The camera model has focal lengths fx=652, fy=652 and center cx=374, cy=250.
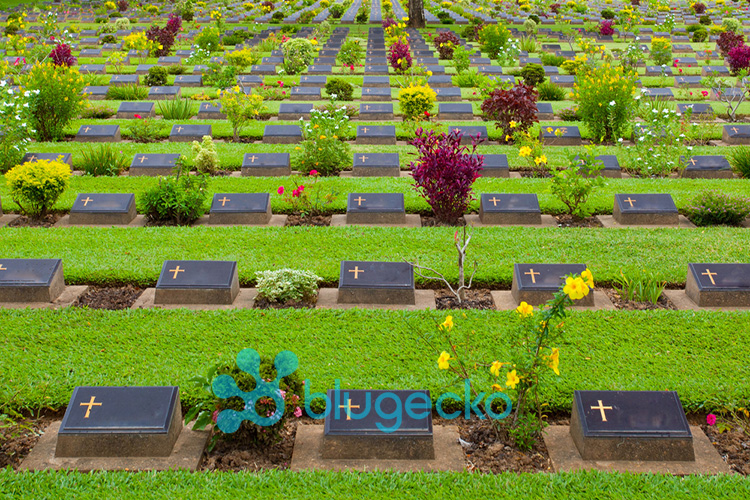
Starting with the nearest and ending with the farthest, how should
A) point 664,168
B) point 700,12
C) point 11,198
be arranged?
point 11,198, point 664,168, point 700,12

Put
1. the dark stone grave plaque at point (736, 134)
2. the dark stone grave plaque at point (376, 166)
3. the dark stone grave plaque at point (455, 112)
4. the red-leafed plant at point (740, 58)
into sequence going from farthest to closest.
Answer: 1. the red-leafed plant at point (740, 58)
2. the dark stone grave plaque at point (455, 112)
3. the dark stone grave plaque at point (736, 134)
4. the dark stone grave plaque at point (376, 166)

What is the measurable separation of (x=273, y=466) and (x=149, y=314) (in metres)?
2.73

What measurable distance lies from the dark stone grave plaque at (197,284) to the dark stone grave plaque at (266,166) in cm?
465

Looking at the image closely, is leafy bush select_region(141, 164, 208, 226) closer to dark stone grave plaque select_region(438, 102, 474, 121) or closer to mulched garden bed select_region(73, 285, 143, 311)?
mulched garden bed select_region(73, 285, 143, 311)

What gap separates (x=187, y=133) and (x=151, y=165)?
7.60 feet

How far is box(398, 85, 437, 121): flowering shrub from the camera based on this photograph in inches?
569

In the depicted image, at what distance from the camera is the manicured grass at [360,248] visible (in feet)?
25.4

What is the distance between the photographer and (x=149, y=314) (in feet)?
22.2

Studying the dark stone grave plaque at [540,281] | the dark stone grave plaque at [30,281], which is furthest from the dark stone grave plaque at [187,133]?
the dark stone grave plaque at [540,281]

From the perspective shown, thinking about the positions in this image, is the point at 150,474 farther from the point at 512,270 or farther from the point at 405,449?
the point at 512,270

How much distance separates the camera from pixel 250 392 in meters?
4.72

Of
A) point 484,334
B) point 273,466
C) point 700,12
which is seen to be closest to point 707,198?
point 484,334

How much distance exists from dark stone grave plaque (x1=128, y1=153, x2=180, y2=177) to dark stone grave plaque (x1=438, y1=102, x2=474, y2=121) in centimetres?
677

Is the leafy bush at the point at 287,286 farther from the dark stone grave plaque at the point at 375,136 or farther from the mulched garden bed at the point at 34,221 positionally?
the dark stone grave plaque at the point at 375,136
